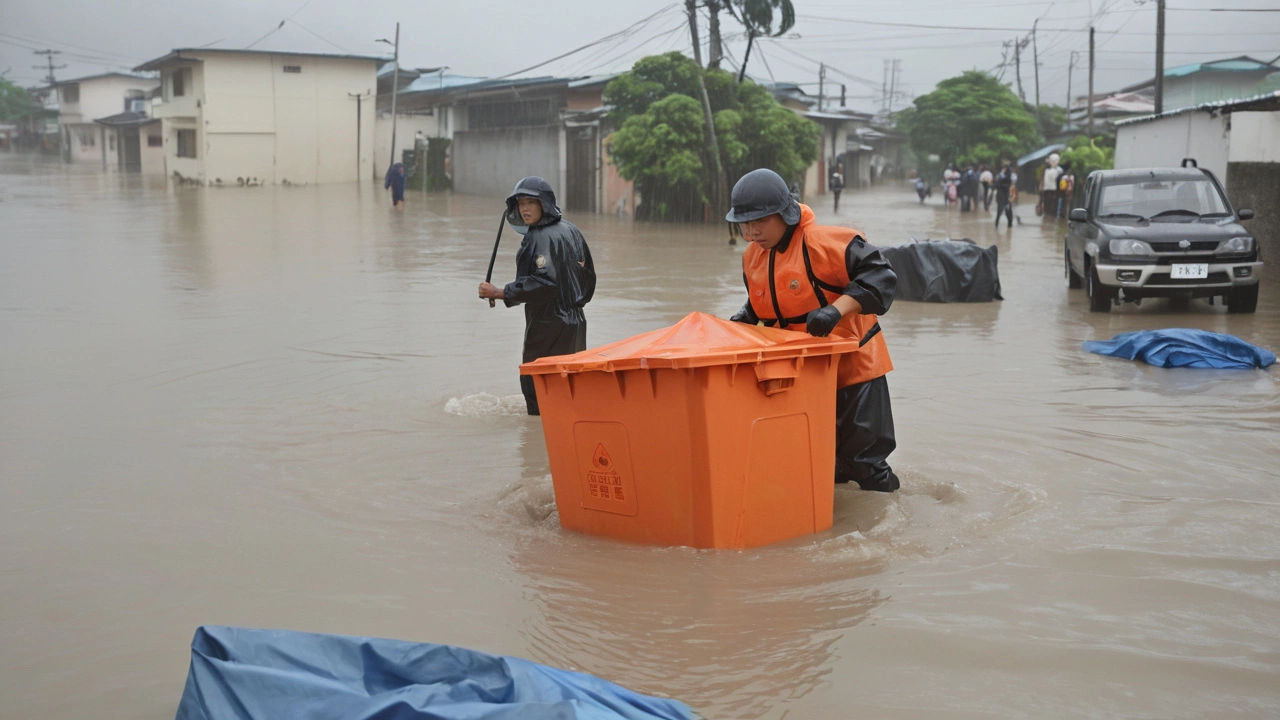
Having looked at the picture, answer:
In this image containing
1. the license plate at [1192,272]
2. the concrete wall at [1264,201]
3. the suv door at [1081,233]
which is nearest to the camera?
the license plate at [1192,272]

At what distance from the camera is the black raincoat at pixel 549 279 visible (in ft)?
21.8

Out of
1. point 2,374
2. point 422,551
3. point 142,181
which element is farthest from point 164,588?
point 142,181

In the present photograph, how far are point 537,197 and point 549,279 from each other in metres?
0.47

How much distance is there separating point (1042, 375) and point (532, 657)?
617 centimetres

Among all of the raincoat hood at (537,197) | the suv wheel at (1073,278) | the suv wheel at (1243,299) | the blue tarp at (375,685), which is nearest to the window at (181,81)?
the suv wheel at (1073,278)

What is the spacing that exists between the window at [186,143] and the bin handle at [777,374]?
160 feet

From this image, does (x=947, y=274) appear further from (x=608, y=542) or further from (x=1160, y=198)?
(x=608, y=542)

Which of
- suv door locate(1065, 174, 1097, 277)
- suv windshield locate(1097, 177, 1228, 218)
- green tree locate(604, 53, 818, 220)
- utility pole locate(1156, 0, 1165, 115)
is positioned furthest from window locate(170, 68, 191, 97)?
suv windshield locate(1097, 177, 1228, 218)

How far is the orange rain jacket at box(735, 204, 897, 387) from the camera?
459cm

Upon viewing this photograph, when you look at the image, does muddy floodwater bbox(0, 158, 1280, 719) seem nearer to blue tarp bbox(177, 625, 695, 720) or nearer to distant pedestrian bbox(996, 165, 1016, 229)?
blue tarp bbox(177, 625, 695, 720)

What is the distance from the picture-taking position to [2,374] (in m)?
8.69

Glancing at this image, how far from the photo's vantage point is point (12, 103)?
87812 mm

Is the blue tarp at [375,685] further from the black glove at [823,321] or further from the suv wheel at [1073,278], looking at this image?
the suv wheel at [1073,278]

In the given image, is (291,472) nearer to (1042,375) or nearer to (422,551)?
(422,551)
